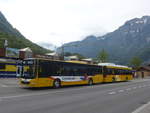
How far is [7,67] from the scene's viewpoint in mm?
35531

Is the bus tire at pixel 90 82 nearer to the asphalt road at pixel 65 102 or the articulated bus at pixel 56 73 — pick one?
the articulated bus at pixel 56 73

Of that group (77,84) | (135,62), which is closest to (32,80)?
(77,84)

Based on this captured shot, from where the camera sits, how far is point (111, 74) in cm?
3450

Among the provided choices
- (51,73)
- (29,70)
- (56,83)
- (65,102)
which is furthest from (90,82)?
(65,102)

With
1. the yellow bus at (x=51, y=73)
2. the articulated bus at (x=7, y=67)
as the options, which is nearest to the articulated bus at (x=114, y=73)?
the yellow bus at (x=51, y=73)

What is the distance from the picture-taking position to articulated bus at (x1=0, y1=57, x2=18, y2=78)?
3481 cm

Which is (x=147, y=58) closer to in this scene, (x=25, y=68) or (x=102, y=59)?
(x=102, y=59)

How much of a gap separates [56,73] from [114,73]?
16713 millimetres

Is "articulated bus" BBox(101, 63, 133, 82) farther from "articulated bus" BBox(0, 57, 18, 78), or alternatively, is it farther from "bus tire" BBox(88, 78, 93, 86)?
"articulated bus" BBox(0, 57, 18, 78)

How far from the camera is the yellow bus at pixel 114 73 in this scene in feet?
107

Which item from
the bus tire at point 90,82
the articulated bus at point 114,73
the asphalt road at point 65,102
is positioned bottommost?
the asphalt road at point 65,102

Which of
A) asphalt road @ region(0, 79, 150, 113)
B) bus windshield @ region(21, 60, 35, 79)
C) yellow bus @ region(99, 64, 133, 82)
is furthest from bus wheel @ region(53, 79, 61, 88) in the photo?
yellow bus @ region(99, 64, 133, 82)

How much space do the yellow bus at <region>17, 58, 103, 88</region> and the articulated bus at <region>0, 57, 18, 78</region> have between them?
1510cm

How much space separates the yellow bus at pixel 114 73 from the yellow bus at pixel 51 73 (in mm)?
6035
